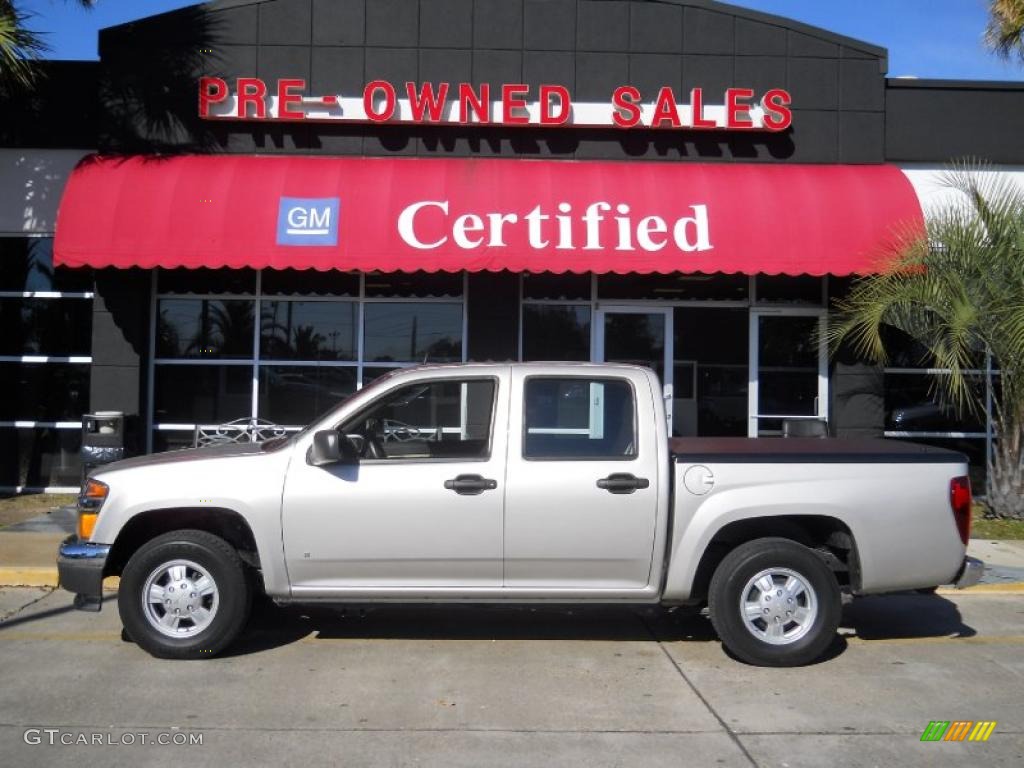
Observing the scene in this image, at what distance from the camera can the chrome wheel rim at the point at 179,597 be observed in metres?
6.42

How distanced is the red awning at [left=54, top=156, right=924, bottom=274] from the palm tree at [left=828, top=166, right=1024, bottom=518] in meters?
0.47

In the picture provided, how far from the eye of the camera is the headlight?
6.51 metres

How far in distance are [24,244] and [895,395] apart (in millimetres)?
11483

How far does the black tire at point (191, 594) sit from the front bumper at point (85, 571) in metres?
0.16

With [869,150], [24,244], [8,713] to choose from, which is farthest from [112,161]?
[869,150]

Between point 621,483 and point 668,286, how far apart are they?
23.9ft

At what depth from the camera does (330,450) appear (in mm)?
6195

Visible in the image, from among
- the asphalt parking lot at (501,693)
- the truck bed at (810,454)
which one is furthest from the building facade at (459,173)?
the truck bed at (810,454)

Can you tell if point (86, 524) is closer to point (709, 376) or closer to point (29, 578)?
point (29, 578)

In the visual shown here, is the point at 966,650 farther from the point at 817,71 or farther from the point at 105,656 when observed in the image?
the point at 817,71

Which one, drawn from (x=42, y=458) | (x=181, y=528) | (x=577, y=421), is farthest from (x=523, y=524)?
(x=42, y=458)

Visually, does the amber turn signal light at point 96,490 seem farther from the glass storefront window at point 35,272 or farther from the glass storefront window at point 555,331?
the glass storefront window at point 35,272

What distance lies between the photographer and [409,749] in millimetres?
5059

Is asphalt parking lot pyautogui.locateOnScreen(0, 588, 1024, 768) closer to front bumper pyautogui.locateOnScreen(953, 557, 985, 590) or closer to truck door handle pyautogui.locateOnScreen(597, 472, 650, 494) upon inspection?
front bumper pyautogui.locateOnScreen(953, 557, 985, 590)
